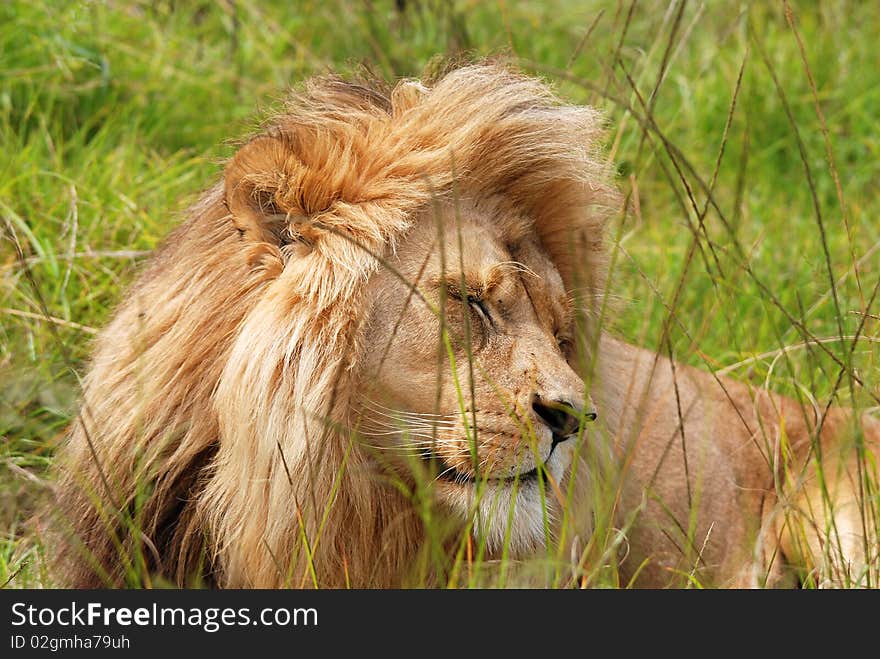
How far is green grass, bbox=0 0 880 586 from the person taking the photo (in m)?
3.49

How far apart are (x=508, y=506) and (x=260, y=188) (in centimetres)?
77

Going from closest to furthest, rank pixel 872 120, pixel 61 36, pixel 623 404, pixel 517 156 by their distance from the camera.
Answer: pixel 517 156 < pixel 623 404 < pixel 61 36 < pixel 872 120

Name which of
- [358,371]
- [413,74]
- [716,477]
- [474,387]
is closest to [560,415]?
[474,387]

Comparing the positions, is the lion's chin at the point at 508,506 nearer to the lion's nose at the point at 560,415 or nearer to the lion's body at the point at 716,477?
the lion's nose at the point at 560,415

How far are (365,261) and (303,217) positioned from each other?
167 mm

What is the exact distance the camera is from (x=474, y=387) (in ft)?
7.75

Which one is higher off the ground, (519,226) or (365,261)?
(519,226)

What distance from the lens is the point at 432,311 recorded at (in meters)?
2.34

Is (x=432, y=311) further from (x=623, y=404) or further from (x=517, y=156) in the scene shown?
(x=623, y=404)

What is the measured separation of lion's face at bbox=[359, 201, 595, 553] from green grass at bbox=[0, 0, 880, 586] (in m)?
0.50

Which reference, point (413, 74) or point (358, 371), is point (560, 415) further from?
point (413, 74)

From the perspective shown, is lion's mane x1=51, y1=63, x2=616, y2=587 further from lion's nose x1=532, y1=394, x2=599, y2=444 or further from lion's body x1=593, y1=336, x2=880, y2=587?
lion's body x1=593, y1=336, x2=880, y2=587

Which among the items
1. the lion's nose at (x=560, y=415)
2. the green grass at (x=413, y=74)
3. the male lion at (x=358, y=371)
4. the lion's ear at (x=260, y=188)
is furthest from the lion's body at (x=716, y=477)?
the lion's ear at (x=260, y=188)
